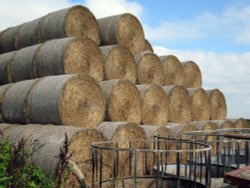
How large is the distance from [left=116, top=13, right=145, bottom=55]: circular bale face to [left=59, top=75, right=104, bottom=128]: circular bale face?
3.43 metres

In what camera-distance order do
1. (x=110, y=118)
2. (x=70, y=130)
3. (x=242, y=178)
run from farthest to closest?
(x=110, y=118) < (x=70, y=130) < (x=242, y=178)

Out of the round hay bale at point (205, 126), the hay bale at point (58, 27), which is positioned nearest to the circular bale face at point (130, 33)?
the hay bale at point (58, 27)

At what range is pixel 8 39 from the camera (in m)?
12.3

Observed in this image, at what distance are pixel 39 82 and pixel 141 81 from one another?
14.1 ft

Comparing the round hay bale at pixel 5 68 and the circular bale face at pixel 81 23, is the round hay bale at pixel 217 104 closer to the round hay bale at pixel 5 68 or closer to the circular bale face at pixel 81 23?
the circular bale face at pixel 81 23

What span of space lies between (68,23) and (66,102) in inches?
124

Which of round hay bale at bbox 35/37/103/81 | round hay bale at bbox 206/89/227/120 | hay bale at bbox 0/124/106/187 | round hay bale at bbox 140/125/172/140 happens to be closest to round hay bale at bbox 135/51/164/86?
round hay bale at bbox 35/37/103/81

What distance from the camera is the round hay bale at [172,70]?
530 inches

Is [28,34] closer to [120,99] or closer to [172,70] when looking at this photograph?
[120,99]

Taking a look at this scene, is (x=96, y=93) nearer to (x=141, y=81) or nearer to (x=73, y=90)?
(x=73, y=90)

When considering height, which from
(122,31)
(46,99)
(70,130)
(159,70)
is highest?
(122,31)

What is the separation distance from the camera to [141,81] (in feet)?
39.8

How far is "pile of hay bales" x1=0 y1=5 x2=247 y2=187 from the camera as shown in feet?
25.9

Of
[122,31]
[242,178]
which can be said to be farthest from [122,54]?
[242,178]
